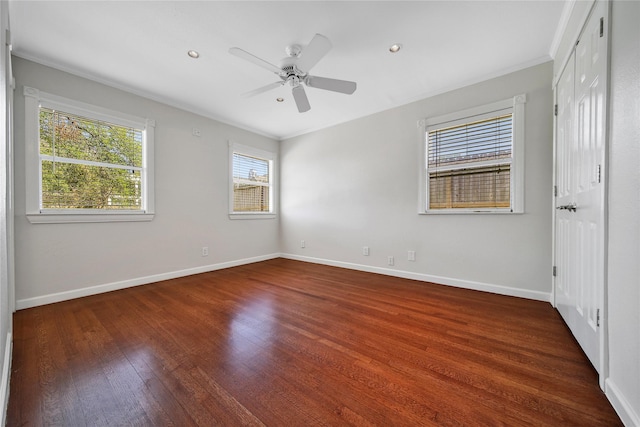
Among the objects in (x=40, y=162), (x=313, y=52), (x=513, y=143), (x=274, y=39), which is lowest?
(x=40, y=162)

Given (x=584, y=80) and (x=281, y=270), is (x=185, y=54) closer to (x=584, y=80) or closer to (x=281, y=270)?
(x=281, y=270)

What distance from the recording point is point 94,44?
230 cm

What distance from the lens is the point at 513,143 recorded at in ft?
8.99

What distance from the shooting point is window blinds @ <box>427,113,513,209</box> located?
285 centimetres

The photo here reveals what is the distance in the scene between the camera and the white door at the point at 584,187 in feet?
4.50

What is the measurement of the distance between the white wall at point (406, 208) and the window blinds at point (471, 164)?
187mm

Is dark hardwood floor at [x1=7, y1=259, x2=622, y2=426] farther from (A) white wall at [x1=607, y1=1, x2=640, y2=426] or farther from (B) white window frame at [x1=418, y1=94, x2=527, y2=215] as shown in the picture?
(B) white window frame at [x1=418, y1=94, x2=527, y2=215]

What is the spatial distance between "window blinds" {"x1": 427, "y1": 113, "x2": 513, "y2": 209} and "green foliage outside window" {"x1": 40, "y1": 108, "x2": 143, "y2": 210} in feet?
12.9

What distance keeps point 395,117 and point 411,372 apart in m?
3.22

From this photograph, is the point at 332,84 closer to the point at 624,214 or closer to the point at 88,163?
the point at 624,214

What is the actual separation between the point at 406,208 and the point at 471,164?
3.13 ft

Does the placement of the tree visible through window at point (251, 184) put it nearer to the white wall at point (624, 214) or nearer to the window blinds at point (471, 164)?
the window blinds at point (471, 164)

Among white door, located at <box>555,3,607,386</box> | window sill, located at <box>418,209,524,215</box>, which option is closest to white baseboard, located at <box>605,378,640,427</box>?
white door, located at <box>555,3,607,386</box>

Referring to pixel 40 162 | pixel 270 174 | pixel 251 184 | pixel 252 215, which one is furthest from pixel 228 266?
pixel 40 162
